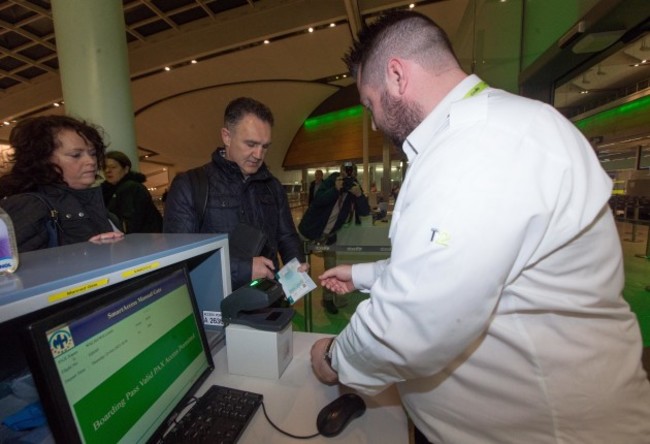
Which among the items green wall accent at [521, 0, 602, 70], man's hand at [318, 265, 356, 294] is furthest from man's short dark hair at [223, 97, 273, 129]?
green wall accent at [521, 0, 602, 70]

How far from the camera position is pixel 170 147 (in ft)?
Result: 53.4

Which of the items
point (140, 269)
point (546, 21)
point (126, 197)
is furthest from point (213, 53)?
point (140, 269)

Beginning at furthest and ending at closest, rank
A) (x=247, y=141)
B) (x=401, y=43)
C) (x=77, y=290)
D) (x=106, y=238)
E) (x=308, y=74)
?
(x=308, y=74) < (x=247, y=141) < (x=106, y=238) < (x=401, y=43) < (x=77, y=290)

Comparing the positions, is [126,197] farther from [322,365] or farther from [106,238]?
[322,365]

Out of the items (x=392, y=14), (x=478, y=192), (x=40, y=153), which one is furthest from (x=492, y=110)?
(x=40, y=153)

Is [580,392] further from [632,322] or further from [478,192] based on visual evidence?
[478,192]

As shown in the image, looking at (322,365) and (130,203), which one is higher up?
(130,203)

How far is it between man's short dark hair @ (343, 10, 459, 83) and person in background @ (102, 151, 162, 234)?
6.78 feet

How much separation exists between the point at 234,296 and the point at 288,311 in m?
0.19

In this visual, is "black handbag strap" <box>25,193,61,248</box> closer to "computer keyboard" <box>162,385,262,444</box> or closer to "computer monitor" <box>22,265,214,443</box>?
"computer monitor" <box>22,265,214,443</box>

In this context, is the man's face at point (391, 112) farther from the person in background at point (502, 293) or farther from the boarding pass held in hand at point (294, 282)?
the boarding pass held in hand at point (294, 282)

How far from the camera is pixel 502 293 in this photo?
648 millimetres

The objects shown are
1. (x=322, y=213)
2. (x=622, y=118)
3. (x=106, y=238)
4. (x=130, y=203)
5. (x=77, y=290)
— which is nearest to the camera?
(x=77, y=290)

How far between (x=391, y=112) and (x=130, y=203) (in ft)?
7.15
